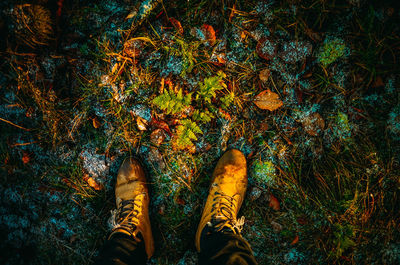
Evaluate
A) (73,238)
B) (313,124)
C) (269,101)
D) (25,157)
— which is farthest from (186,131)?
(25,157)

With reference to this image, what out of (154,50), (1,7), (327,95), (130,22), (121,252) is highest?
(1,7)

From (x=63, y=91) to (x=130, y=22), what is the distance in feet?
3.79

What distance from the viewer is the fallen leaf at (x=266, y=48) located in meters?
2.09

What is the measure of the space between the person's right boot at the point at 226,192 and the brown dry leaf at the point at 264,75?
87 cm

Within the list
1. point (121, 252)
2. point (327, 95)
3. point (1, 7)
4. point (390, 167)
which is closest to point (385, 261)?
point (390, 167)

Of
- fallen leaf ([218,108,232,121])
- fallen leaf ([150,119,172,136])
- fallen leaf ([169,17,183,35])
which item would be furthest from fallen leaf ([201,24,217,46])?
fallen leaf ([150,119,172,136])

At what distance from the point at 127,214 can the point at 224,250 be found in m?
1.17

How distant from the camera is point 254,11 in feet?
6.86

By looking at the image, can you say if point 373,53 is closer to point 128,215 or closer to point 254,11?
point 254,11

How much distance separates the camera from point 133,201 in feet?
7.18

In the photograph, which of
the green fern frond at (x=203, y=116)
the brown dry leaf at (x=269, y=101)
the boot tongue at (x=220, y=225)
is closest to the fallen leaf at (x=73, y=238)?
the boot tongue at (x=220, y=225)

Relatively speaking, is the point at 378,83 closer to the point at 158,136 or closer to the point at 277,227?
the point at 277,227

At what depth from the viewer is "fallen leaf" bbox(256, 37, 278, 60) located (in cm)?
209

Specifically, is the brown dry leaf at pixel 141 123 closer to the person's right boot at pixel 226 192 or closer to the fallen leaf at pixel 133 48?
the fallen leaf at pixel 133 48
